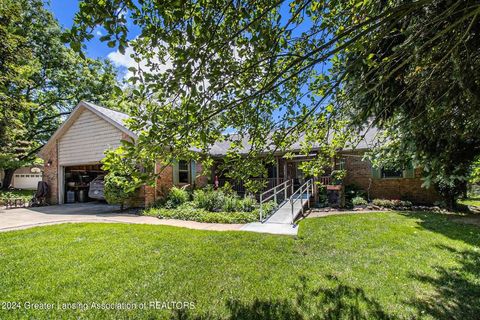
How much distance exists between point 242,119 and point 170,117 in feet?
3.77

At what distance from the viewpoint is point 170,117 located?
2.27 m

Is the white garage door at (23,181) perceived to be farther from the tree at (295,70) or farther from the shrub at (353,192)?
the tree at (295,70)

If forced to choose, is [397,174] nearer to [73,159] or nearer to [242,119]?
[242,119]

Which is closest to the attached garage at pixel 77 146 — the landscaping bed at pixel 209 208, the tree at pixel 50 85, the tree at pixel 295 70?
the landscaping bed at pixel 209 208

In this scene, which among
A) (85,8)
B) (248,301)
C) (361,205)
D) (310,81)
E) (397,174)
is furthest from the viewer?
(397,174)

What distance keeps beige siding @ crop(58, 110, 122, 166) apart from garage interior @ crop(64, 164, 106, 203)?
1.36 m

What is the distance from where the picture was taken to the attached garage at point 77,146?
1270 centimetres

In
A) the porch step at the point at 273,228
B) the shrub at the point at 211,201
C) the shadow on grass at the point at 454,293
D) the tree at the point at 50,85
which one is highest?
the tree at the point at 50,85

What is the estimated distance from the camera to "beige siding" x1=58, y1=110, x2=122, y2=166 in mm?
12711

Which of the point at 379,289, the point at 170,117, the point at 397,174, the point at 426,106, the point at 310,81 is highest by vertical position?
the point at 310,81

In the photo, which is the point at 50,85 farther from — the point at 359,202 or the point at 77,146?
the point at 359,202

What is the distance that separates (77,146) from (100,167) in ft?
6.04

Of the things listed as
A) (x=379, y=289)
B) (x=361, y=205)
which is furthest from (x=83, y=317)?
(x=361, y=205)

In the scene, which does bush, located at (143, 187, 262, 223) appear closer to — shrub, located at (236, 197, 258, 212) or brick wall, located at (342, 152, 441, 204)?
shrub, located at (236, 197, 258, 212)
